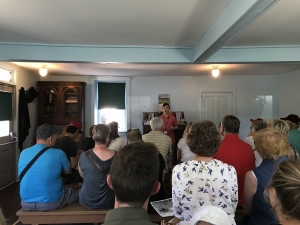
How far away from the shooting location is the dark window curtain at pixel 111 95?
742 cm

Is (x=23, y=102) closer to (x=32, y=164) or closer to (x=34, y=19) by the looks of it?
(x=34, y=19)

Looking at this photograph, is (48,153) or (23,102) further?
(23,102)

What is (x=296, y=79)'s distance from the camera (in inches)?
254

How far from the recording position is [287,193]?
1.02 metres

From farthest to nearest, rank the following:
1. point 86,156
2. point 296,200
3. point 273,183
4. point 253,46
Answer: point 253,46, point 86,156, point 273,183, point 296,200

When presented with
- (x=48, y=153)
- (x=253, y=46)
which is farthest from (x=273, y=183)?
(x=253, y=46)

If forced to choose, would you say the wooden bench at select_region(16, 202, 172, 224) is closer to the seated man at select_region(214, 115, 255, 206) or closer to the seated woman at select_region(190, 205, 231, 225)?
the seated man at select_region(214, 115, 255, 206)

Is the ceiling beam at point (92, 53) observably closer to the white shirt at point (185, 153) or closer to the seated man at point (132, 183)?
the white shirt at point (185, 153)

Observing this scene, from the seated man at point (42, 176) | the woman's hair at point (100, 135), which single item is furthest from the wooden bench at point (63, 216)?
the woman's hair at point (100, 135)

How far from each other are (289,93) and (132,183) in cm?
693

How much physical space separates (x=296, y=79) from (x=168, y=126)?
3551 mm

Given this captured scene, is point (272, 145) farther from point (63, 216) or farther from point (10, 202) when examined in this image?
point (10, 202)

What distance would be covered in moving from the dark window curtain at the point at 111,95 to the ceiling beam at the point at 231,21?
4.16m

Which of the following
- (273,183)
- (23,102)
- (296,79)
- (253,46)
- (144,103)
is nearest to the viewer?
(273,183)
